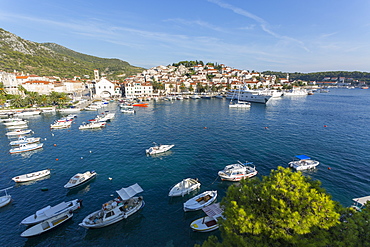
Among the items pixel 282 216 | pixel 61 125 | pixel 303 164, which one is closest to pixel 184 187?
pixel 282 216

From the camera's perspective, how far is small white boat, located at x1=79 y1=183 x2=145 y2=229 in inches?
743

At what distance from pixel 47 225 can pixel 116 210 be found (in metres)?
7.00

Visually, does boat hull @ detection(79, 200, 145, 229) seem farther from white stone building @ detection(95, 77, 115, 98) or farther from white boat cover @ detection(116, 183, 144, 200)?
white stone building @ detection(95, 77, 115, 98)

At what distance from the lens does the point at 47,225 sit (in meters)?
18.7

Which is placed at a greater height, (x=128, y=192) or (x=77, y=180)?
(x=128, y=192)

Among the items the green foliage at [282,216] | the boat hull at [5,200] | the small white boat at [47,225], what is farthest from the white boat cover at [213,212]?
the boat hull at [5,200]

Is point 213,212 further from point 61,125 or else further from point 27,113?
point 27,113

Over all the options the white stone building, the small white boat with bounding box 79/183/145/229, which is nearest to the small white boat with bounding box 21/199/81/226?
the small white boat with bounding box 79/183/145/229


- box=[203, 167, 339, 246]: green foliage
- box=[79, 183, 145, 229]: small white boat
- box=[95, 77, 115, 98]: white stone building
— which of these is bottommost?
box=[79, 183, 145, 229]: small white boat

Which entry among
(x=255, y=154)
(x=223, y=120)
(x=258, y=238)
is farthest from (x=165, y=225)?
(x=223, y=120)

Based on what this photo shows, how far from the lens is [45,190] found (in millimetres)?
25016

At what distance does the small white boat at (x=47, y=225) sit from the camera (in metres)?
17.8

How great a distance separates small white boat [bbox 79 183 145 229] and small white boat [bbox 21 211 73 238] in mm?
2620

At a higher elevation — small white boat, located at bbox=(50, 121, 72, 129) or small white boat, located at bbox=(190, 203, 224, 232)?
small white boat, located at bbox=(50, 121, 72, 129)
